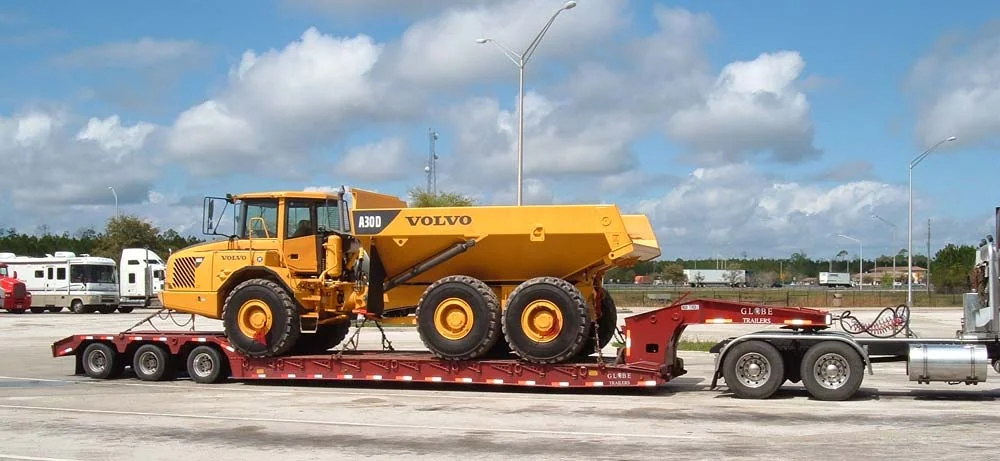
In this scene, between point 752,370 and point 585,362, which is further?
point 585,362

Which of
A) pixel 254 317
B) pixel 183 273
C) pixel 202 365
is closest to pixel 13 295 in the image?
pixel 183 273

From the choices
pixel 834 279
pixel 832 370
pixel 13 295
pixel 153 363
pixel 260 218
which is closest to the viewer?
pixel 832 370

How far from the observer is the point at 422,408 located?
14.9 metres

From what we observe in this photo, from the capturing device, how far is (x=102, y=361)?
1908 centimetres

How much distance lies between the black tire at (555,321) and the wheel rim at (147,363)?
23.0ft

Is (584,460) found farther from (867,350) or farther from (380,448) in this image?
(867,350)

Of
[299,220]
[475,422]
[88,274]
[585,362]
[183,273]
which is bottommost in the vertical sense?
[475,422]

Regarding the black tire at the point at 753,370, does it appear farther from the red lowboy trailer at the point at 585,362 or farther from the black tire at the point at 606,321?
the black tire at the point at 606,321

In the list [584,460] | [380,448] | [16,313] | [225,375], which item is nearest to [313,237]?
[225,375]

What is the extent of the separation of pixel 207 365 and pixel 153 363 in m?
1.27

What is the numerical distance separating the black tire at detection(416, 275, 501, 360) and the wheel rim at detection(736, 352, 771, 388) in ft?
12.9

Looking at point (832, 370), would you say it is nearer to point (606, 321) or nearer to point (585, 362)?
point (585, 362)

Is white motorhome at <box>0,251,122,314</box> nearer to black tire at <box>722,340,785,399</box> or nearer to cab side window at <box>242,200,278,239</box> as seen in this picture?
cab side window at <box>242,200,278,239</box>

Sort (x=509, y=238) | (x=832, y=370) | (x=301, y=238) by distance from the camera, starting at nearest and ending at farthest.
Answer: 1. (x=832, y=370)
2. (x=509, y=238)
3. (x=301, y=238)
